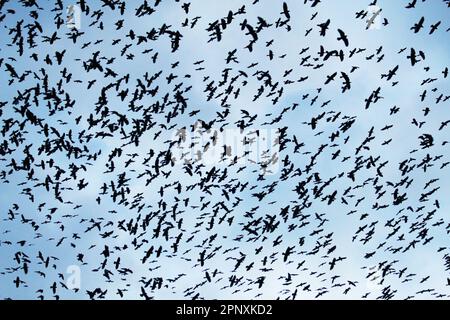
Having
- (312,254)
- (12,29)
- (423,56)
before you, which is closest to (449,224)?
(312,254)

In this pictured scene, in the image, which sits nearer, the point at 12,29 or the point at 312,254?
the point at 12,29

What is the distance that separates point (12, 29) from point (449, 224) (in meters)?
19.7

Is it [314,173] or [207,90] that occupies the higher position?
[207,90]

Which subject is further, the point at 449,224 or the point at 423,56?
the point at 449,224

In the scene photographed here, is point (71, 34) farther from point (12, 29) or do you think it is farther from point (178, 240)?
point (178, 240)

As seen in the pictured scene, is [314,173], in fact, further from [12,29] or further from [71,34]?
[12,29]

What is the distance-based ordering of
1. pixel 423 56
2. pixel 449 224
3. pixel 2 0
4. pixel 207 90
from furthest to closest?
pixel 449 224 < pixel 207 90 < pixel 423 56 < pixel 2 0

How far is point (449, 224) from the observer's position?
2230cm

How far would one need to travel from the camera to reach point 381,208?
2358 cm
